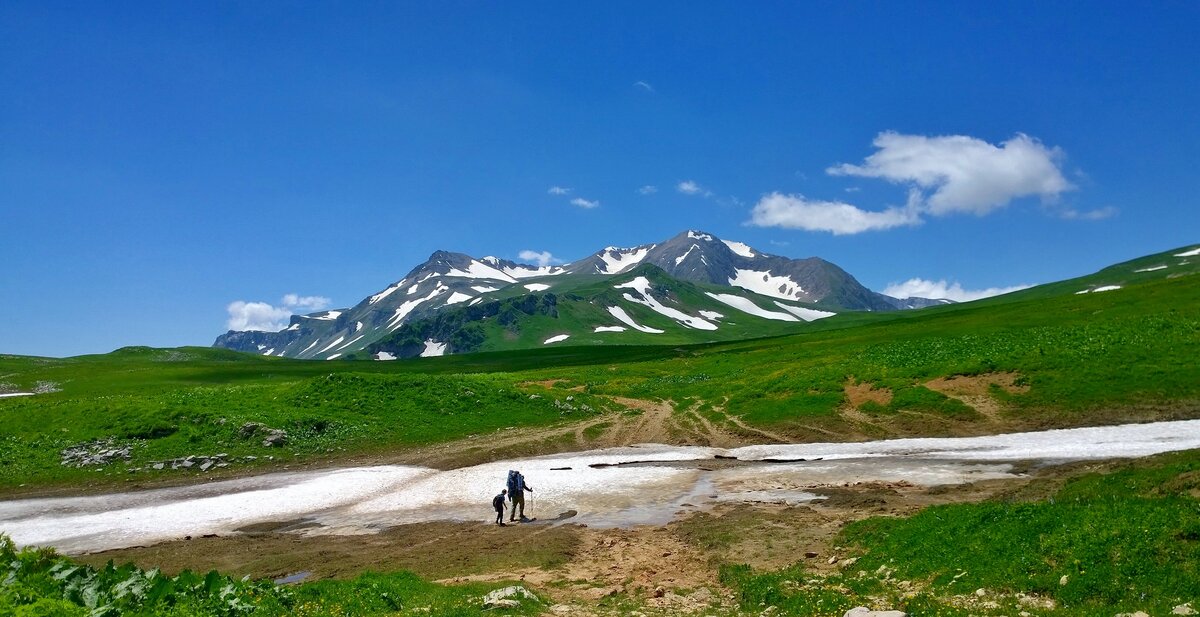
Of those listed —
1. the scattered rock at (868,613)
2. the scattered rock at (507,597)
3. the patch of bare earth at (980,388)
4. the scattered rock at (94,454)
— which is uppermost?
the scattered rock at (94,454)

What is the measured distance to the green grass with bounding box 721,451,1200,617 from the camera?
1369 cm

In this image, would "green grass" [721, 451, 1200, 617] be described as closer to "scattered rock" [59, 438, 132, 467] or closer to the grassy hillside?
the grassy hillside

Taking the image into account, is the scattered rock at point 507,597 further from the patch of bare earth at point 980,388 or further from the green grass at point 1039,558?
the patch of bare earth at point 980,388

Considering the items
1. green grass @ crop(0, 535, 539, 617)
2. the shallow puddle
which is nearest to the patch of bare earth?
the shallow puddle

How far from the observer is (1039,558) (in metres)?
15.6

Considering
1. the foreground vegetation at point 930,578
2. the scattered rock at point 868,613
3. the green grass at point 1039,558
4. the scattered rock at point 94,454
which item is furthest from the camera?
the scattered rock at point 94,454

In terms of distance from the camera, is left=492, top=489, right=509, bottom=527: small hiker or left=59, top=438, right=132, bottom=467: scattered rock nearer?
left=492, top=489, right=509, bottom=527: small hiker

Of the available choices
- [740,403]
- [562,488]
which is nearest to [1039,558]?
[562,488]

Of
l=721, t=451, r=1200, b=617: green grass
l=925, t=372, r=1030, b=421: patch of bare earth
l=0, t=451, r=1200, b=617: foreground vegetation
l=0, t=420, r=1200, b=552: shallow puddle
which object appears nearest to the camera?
l=0, t=451, r=1200, b=617: foreground vegetation

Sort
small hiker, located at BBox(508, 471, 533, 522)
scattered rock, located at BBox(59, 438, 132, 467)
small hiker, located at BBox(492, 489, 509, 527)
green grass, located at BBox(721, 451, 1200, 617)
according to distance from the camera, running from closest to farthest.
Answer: green grass, located at BBox(721, 451, 1200, 617) < small hiker, located at BBox(492, 489, 509, 527) < small hiker, located at BBox(508, 471, 533, 522) < scattered rock, located at BBox(59, 438, 132, 467)

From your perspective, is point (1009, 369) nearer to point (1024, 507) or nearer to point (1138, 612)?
point (1024, 507)

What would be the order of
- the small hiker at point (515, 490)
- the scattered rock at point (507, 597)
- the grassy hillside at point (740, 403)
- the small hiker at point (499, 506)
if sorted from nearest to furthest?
the scattered rock at point (507, 597), the small hiker at point (499, 506), the small hiker at point (515, 490), the grassy hillside at point (740, 403)

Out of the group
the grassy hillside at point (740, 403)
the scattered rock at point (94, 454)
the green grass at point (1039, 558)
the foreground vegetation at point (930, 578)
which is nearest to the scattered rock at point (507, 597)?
the foreground vegetation at point (930, 578)

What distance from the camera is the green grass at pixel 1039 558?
1369 centimetres
